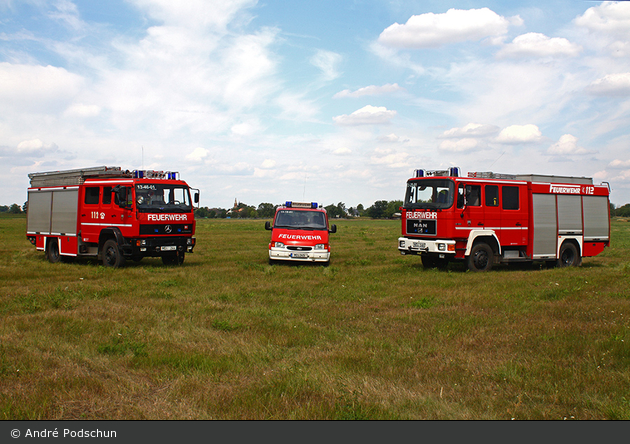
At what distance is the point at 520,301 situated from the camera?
10.1m

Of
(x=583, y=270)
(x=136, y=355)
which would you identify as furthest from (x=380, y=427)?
(x=583, y=270)

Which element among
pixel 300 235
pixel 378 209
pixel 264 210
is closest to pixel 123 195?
pixel 300 235

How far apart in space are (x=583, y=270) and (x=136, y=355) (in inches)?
585

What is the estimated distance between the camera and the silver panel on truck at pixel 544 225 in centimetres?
1657

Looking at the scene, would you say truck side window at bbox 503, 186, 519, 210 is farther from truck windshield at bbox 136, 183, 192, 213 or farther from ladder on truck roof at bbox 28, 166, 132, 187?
ladder on truck roof at bbox 28, 166, 132, 187

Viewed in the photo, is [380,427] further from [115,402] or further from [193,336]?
[193,336]

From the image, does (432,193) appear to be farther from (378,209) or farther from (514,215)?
(378,209)

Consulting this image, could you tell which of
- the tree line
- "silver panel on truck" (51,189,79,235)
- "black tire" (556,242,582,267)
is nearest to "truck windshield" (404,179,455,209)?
"black tire" (556,242,582,267)

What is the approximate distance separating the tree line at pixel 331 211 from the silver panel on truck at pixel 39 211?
8591 centimetres

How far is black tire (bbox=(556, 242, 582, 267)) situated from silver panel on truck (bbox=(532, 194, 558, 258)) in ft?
2.76

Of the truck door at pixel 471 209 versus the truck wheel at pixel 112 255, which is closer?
the truck door at pixel 471 209

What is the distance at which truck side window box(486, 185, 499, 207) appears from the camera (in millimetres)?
15670

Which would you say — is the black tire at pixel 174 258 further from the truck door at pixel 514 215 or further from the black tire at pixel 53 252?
the truck door at pixel 514 215

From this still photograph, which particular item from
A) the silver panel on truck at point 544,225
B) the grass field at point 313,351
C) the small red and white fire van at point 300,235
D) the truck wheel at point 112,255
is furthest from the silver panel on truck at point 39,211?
the silver panel on truck at point 544,225
